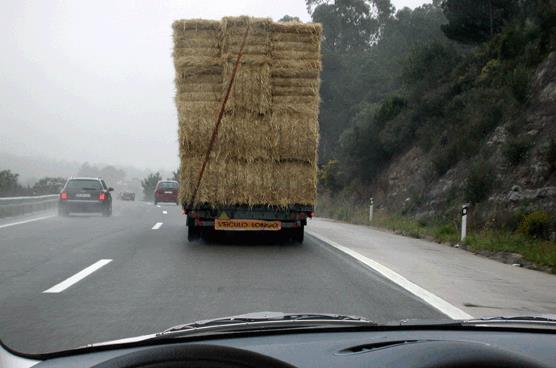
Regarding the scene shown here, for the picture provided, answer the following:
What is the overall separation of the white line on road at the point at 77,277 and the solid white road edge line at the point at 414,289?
13.2 feet

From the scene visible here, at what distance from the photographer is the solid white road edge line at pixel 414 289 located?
7.15m

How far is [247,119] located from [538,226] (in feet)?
23.4

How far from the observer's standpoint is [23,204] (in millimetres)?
27516

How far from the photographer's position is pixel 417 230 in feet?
66.8

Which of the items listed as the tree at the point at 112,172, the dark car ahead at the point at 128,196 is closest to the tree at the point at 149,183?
the dark car ahead at the point at 128,196

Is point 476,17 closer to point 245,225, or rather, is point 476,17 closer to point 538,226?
point 538,226

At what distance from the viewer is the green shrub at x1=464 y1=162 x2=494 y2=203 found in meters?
21.7

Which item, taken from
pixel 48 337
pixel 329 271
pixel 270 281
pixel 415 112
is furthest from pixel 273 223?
pixel 415 112

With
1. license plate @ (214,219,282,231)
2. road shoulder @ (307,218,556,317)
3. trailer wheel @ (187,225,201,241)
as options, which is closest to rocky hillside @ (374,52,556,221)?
road shoulder @ (307,218,556,317)

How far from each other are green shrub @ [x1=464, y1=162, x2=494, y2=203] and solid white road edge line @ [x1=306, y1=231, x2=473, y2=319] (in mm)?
9640

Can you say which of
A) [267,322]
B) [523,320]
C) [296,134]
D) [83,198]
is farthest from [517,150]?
[267,322]

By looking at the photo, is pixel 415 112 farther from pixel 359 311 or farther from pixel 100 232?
pixel 359 311

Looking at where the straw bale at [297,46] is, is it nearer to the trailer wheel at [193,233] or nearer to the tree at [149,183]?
the trailer wheel at [193,233]

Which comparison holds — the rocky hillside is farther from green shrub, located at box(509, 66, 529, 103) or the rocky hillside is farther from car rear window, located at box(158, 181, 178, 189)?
car rear window, located at box(158, 181, 178, 189)
